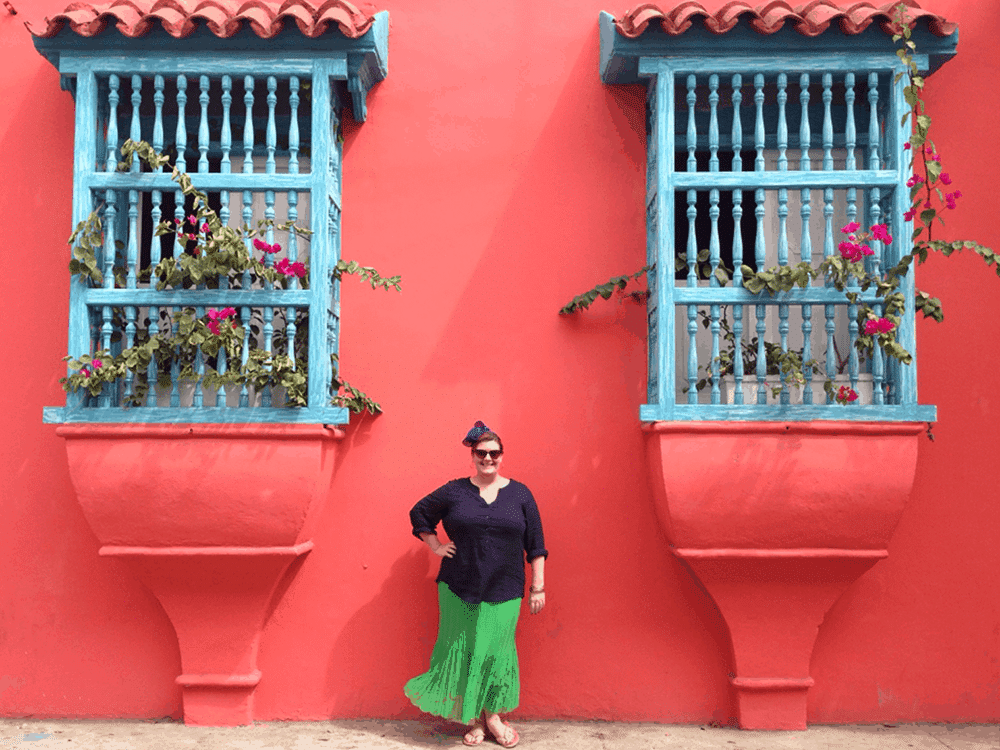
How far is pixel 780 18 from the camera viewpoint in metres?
3.95

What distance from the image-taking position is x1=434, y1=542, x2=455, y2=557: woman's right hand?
4035 millimetres

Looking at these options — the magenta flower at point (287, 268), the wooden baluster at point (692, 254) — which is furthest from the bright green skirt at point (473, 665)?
the magenta flower at point (287, 268)

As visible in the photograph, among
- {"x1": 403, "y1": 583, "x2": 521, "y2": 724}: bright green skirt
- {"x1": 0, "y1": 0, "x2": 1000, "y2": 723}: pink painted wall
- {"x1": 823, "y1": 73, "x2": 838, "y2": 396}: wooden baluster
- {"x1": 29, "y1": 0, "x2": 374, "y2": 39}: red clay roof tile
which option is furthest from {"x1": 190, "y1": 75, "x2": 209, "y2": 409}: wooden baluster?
{"x1": 823, "y1": 73, "x2": 838, "y2": 396}: wooden baluster

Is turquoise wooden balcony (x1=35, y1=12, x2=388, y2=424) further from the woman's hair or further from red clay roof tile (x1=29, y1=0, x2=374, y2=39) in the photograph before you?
the woman's hair

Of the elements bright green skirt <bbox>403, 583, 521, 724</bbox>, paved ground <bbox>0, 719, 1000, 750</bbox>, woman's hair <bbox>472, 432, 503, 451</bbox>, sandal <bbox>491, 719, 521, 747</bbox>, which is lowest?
paved ground <bbox>0, 719, 1000, 750</bbox>

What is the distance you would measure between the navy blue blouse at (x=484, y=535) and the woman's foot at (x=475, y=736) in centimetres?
60

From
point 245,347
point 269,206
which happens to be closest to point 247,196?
point 269,206

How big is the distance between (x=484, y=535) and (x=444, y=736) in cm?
98

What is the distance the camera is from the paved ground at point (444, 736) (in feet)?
13.0

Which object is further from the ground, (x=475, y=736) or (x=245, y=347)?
(x=245, y=347)

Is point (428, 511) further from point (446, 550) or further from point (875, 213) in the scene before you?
point (875, 213)

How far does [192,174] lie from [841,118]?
10.7ft

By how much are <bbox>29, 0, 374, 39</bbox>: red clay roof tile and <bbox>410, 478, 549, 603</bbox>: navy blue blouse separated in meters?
2.22

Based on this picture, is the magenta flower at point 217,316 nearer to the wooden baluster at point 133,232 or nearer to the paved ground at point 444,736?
the wooden baluster at point 133,232
